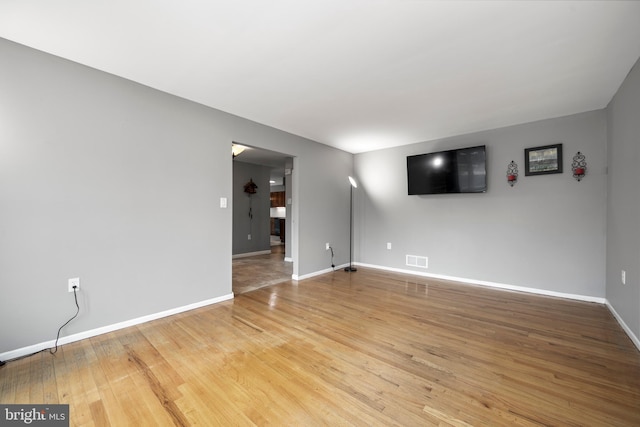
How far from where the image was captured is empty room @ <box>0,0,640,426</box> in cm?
160

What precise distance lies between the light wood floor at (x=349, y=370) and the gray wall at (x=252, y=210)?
3602mm

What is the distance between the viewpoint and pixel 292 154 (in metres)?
4.07

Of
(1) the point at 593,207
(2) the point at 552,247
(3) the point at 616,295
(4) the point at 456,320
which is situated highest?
(1) the point at 593,207

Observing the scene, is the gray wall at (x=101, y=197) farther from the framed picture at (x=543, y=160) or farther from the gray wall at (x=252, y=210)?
the framed picture at (x=543, y=160)

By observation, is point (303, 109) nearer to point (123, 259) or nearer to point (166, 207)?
point (166, 207)

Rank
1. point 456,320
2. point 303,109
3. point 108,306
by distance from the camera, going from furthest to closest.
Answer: point 303,109
point 456,320
point 108,306

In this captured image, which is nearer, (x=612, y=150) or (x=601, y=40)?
(x=601, y=40)

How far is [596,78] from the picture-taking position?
2.43 m

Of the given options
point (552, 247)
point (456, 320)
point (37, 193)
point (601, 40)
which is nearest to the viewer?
point (601, 40)

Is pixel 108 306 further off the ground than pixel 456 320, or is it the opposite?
pixel 108 306

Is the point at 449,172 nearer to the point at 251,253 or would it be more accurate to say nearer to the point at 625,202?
the point at 625,202

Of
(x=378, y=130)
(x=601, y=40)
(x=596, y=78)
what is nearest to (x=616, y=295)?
(x=596, y=78)

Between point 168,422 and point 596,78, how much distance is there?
4198 millimetres

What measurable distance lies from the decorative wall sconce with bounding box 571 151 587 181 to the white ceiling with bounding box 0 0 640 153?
57 cm
